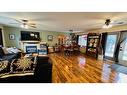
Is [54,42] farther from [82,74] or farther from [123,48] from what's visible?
[123,48]

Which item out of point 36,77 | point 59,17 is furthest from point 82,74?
point 59,17

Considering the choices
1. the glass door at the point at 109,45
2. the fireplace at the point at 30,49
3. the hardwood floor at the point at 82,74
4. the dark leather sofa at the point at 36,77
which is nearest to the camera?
the dark leather sofa at the point at 36,77

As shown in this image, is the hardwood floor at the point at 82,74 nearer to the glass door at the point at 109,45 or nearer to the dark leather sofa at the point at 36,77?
the dark leather sofa at the point at 36,77

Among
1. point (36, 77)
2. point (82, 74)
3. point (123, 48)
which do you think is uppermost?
point (123, 48)

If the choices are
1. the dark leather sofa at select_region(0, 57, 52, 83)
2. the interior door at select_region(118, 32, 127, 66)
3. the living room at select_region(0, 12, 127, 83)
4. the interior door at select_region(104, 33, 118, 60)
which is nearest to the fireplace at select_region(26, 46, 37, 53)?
the living room at select_region(0, 12, 127, 83)

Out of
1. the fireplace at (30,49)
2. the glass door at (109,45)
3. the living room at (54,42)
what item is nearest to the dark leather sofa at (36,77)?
the living room at (54,42)

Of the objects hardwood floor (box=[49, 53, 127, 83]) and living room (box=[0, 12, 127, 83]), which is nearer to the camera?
living room (box=[0, 12, 127, 83])

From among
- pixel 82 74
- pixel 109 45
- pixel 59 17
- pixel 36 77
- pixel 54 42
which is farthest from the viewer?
pixel 54 42

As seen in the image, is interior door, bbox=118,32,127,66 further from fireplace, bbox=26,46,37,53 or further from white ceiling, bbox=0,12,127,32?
fireplace, bbox=26,46,37,53

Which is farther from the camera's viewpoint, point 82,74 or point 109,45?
point 109,45

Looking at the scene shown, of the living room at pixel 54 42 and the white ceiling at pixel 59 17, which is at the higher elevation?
the white ceiling at pixel 59 17

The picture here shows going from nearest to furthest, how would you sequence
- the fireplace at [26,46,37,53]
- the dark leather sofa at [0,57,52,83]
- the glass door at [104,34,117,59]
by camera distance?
the dark leather sofa at [0,57,52,83] < the fireplace at [26,46,37,53] < the glass door at [104,34,117,59]
